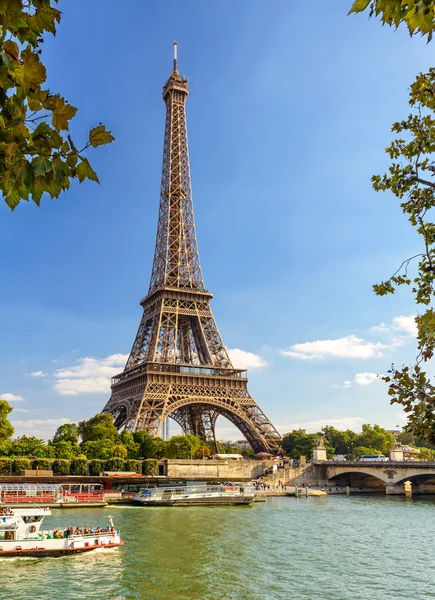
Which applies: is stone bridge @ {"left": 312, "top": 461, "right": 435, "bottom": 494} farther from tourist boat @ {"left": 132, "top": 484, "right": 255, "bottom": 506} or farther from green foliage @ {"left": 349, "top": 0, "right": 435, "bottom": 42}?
green foliage @ {"left": 349, "top": 0, "right": 435, "bottom": 42}

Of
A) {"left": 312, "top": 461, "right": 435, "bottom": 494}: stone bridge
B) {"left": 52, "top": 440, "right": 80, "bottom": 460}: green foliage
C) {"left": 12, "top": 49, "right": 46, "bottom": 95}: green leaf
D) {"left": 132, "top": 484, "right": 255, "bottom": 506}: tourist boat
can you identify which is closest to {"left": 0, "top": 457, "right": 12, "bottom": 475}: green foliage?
{"left": 52, "top": 440, "right": 80, "bottom": 460}: green foliage

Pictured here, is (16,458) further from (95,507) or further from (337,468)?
(337,468)

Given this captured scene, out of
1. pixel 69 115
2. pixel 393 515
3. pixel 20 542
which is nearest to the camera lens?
pixel 69 115

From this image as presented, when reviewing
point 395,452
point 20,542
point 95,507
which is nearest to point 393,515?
point 95,507

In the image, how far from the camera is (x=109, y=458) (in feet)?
212

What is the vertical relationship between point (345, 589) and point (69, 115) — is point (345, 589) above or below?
below

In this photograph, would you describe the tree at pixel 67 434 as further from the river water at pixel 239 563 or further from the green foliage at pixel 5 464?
the river water at pixel 239 563

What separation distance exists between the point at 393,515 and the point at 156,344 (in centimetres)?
3940

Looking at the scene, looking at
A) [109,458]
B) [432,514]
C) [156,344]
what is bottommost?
[432,514]

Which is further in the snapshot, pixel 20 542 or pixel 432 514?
pixel 432 514

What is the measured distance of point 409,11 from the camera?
384 cm

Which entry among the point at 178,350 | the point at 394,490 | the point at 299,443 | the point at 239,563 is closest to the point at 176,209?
the point at 178,350

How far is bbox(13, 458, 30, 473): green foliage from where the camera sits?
191ft

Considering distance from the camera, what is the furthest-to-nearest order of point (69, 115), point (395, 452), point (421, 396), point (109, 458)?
1. point (395, 452)
2. point (109, 458)
3. point (421, 396)
4. point (69, 115)
